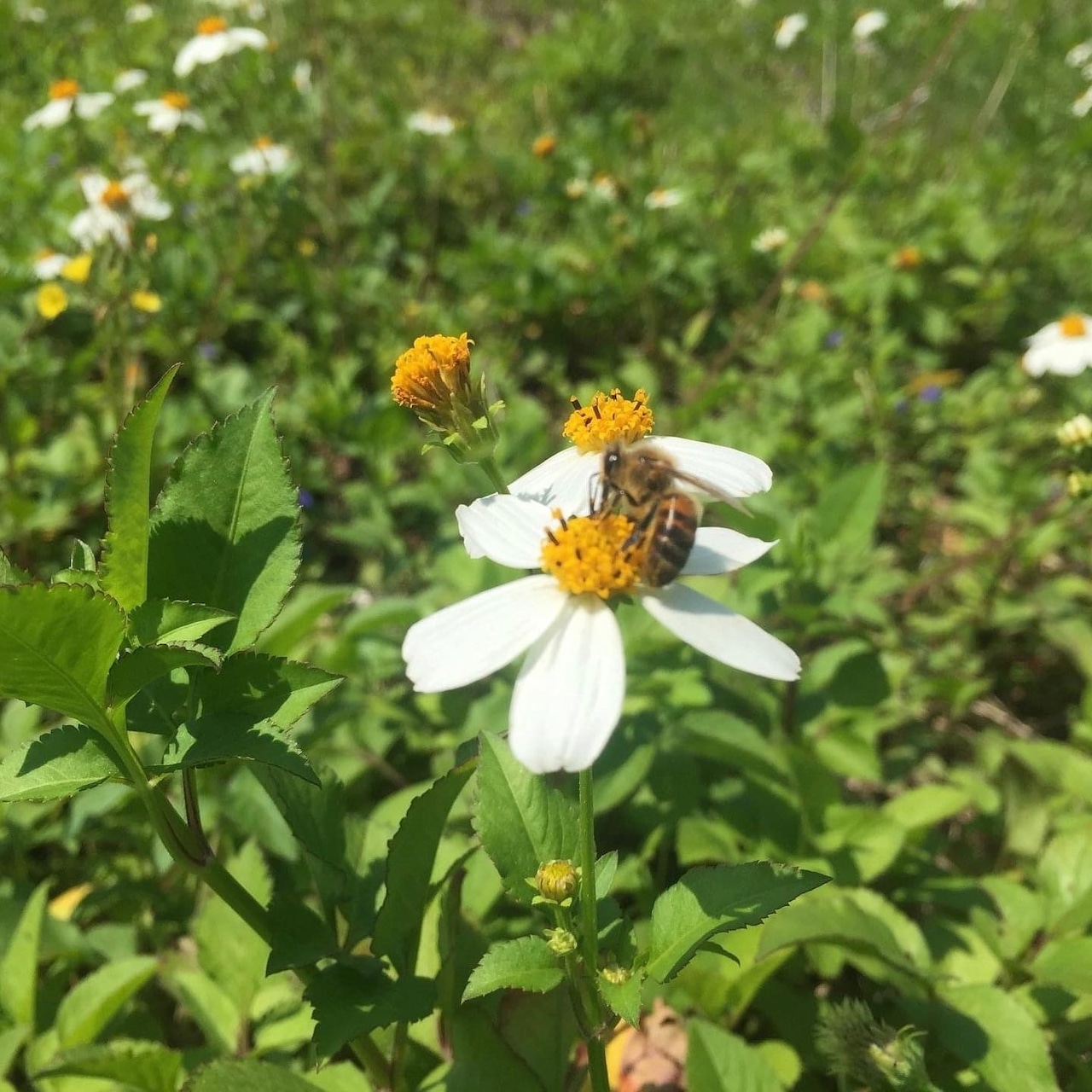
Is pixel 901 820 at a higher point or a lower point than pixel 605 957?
lower

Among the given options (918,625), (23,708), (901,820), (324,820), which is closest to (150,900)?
(23,708)

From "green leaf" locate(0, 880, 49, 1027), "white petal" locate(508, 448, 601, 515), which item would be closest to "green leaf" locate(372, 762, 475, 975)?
"white petal" locate(508, 448, 601, 515)

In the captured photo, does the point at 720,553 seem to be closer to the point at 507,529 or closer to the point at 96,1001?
the point at 507,529

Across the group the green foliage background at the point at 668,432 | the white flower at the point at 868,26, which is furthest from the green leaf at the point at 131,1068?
the white flower at the point at 868,26

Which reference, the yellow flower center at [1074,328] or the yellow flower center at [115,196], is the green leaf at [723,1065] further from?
the yellow flower center at [115,196]

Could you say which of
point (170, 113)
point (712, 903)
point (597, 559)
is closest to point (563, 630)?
point (597, 559)

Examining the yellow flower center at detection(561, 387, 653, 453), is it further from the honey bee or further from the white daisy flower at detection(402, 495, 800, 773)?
the white daisy flower at detection(402, 495, 800, 773)

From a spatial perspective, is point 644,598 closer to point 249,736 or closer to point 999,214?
point 249,736
